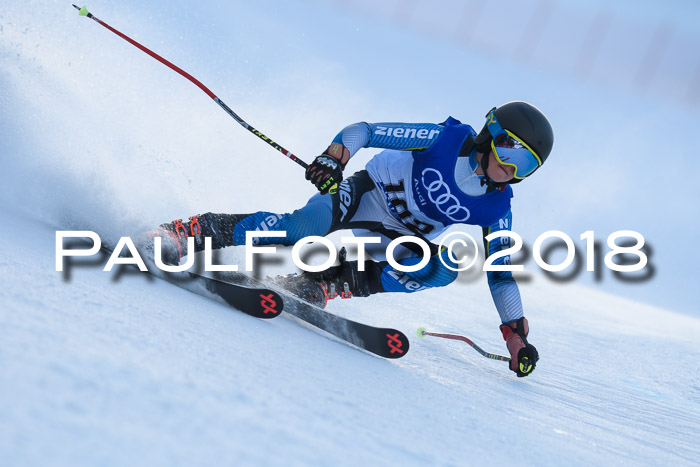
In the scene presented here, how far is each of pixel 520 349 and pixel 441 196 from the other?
88 cm

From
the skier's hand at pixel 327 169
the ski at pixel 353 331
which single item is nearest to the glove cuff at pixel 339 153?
the skier's hand at pixel 327 169

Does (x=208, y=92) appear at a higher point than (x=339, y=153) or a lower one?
higher

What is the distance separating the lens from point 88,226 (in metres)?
2.82

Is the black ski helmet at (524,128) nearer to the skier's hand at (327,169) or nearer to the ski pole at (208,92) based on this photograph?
the skier's hand at (327,169)

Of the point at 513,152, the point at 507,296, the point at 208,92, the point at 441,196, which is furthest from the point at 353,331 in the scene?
the point at 208,92

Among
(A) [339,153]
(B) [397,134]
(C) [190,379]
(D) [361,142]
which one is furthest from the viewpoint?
(B) [397,134]

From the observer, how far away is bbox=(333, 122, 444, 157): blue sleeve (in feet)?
9.00

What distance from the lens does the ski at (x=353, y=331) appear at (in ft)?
7.49

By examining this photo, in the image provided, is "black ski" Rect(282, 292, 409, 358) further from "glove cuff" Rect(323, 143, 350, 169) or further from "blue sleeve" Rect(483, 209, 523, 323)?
"blue sleeve" Rect(483, 209, 523, 323)

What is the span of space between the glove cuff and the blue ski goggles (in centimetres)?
74

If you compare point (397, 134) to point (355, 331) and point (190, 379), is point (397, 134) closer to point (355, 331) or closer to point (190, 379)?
point (355, 331)

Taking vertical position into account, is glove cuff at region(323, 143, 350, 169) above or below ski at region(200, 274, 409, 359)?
above

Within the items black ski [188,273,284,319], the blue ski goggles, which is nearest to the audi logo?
the blue ski goggles

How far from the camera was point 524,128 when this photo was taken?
104 inches
